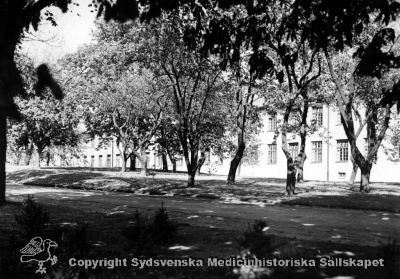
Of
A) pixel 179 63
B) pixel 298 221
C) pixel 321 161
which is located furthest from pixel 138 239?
pixel 321 161

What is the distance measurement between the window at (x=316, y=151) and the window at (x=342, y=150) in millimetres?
2130

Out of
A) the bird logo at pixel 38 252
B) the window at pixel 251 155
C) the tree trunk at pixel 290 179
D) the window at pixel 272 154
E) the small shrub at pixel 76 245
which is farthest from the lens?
the window at pixel 272 154

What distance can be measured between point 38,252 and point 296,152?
4479 centimetres

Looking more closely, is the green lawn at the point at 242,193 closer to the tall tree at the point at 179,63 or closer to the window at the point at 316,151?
the tall tree at the point at 179,63

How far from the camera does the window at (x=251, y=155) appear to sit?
49219 millimetres

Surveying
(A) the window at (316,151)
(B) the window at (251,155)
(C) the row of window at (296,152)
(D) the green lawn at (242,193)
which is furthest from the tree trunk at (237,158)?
(A) the window at (316,151)

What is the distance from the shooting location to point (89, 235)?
28.2 feet

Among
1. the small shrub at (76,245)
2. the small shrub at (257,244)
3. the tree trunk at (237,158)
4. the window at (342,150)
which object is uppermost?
the window at (342,150)

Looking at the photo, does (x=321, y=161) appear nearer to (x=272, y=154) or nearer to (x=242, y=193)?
(x=272, y=154)

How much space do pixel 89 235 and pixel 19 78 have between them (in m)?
6.74

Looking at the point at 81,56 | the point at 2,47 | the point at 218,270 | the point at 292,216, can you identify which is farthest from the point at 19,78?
the point at 81,56

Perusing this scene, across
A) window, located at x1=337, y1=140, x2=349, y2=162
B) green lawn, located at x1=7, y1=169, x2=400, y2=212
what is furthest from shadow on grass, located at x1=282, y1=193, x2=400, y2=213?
window, located at x1=337, y1=140, x2=349, y2=162

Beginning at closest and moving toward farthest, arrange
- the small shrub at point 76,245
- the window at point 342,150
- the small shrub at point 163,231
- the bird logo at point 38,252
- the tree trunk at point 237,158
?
the bird logo at point 38,252, the small shrub at point 76,245, the small shrub at point 163,231, the tree trunk at point 237,158, the window at point 342,150

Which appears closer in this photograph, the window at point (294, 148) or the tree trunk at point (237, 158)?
the tree trunk at point (237, 158)
